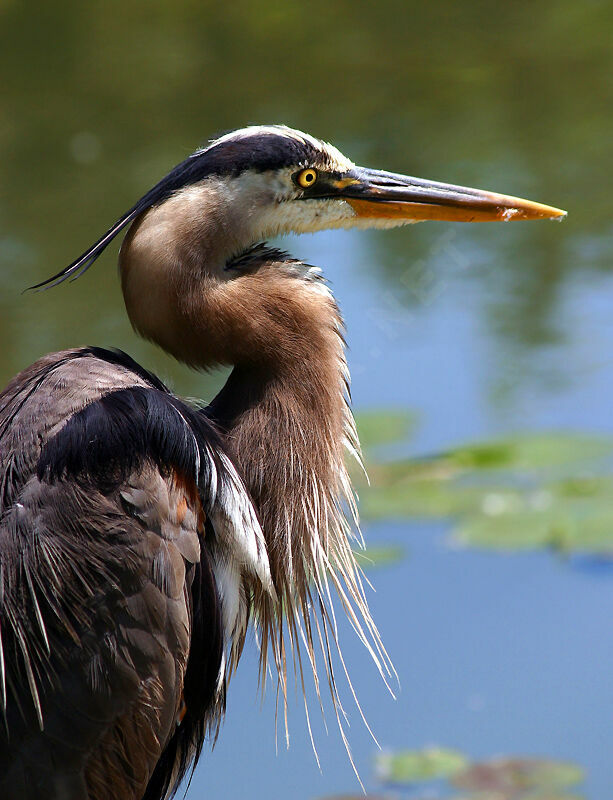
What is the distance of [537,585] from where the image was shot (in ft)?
15.0

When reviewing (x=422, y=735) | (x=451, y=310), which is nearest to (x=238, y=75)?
(x=451, y=310)

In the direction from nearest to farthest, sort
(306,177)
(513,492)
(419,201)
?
(306,177)
(419,201)
(513,492)

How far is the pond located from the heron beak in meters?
1.78

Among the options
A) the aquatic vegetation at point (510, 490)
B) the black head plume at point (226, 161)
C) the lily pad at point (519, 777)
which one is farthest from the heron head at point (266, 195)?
the aquatic vegetation at point (510, 490)

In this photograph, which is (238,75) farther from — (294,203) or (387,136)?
(294,203)

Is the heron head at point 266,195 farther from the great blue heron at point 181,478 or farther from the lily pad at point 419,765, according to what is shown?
the lily pad at point 419,765

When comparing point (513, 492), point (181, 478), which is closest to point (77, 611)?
point (181, 478)

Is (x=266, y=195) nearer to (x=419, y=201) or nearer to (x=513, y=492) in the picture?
(x=419, y=201)

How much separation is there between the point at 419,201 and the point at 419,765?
72.8 inches

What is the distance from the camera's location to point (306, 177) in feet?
9.20

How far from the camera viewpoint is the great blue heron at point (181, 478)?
2.47 meters

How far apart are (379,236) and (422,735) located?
389 centimetres

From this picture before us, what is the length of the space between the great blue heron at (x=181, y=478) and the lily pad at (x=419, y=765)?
42.7 inches

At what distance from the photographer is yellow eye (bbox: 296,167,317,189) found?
2.79m
